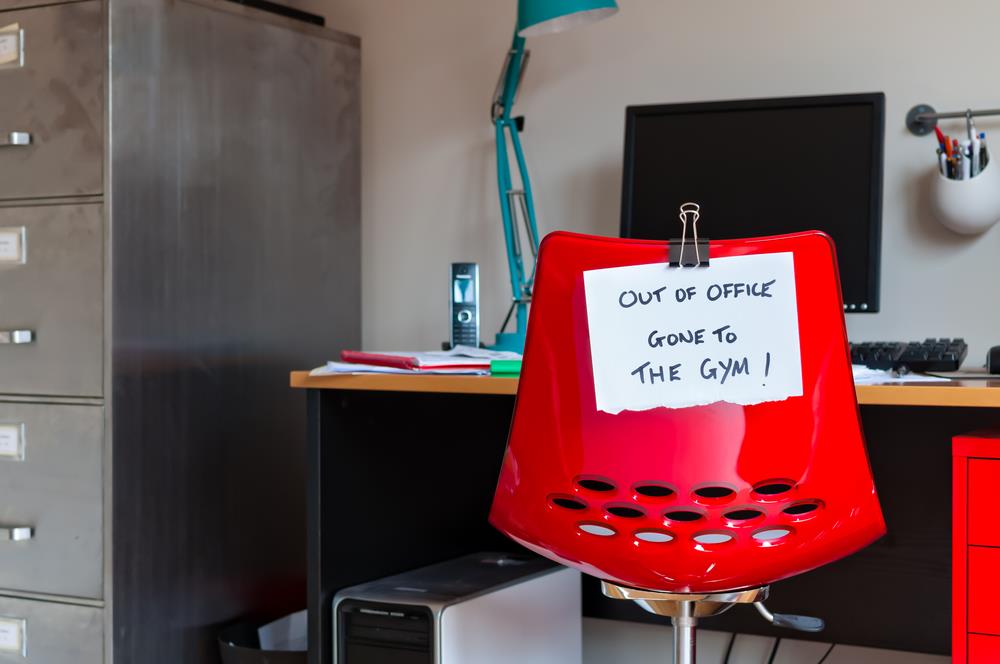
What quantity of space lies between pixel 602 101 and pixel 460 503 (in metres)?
0.85

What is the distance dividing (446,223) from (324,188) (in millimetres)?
274

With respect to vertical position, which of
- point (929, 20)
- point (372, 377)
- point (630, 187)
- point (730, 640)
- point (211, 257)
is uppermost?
point (929, 20)

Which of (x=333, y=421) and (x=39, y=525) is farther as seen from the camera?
(x=39, y=525)

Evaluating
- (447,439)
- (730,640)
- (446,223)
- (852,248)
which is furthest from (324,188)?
(730,640)

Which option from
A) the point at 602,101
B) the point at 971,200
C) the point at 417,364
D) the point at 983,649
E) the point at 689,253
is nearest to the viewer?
the point at 689,253

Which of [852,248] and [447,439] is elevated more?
[852,248]

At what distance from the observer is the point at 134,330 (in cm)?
187

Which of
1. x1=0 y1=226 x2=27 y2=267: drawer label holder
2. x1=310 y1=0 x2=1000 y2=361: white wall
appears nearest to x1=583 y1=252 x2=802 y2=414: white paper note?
x1=310 y1=0 x2=1000 y2=361: white wall

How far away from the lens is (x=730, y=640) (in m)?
2.13

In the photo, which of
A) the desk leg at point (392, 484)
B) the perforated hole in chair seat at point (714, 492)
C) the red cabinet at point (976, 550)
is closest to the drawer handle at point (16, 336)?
the desk leg at point (392, 484)

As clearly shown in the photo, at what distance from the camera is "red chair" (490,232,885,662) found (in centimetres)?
117

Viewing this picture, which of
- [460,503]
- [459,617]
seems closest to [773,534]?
[459,617]

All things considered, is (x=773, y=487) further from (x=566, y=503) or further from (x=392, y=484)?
(x=392, y=484)

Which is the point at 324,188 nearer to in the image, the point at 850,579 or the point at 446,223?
A: the point at 446,223
